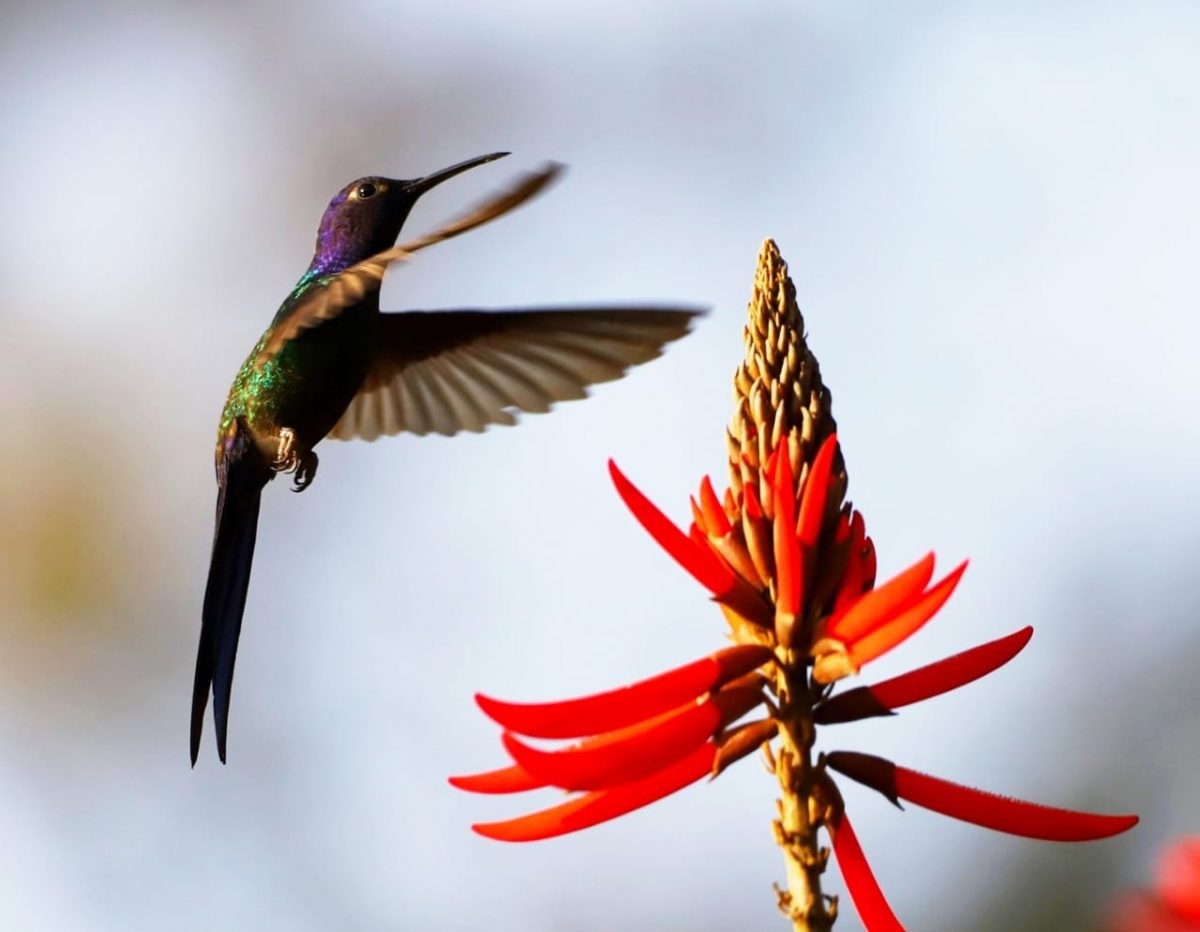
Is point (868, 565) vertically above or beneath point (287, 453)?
beneath

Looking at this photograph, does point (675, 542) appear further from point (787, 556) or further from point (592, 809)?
point (592, 809)

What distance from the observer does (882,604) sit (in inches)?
77.1

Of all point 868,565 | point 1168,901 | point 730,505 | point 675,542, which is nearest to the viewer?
point 1168,901

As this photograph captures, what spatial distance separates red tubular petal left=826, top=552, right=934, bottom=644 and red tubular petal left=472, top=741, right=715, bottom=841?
0.25 metres

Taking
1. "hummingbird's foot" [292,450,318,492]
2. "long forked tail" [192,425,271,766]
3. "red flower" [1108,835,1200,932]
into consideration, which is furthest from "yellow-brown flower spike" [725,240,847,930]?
"hummingbird's foot" [292,450,318,492]

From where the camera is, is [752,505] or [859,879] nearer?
[859,879]

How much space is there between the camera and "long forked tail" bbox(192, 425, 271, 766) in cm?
321

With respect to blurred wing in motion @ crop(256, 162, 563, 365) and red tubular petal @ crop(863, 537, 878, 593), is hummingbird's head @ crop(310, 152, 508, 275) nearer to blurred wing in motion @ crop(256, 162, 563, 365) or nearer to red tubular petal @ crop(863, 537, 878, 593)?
blurred wing in motion @ crop(256, 162, 563, 365)

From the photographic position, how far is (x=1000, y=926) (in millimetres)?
8352

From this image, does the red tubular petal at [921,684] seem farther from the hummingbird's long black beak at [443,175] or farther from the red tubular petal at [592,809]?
the hummingbird's long black beak at [443,175]

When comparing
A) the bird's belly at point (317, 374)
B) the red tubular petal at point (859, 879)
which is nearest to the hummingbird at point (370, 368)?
the bird's belly at point (317, 374)

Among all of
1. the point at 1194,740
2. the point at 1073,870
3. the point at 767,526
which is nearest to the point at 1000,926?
the point at 1073,870

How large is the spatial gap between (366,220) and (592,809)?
2298 millimetres

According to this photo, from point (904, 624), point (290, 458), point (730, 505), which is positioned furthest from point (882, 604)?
point (290, 458)
